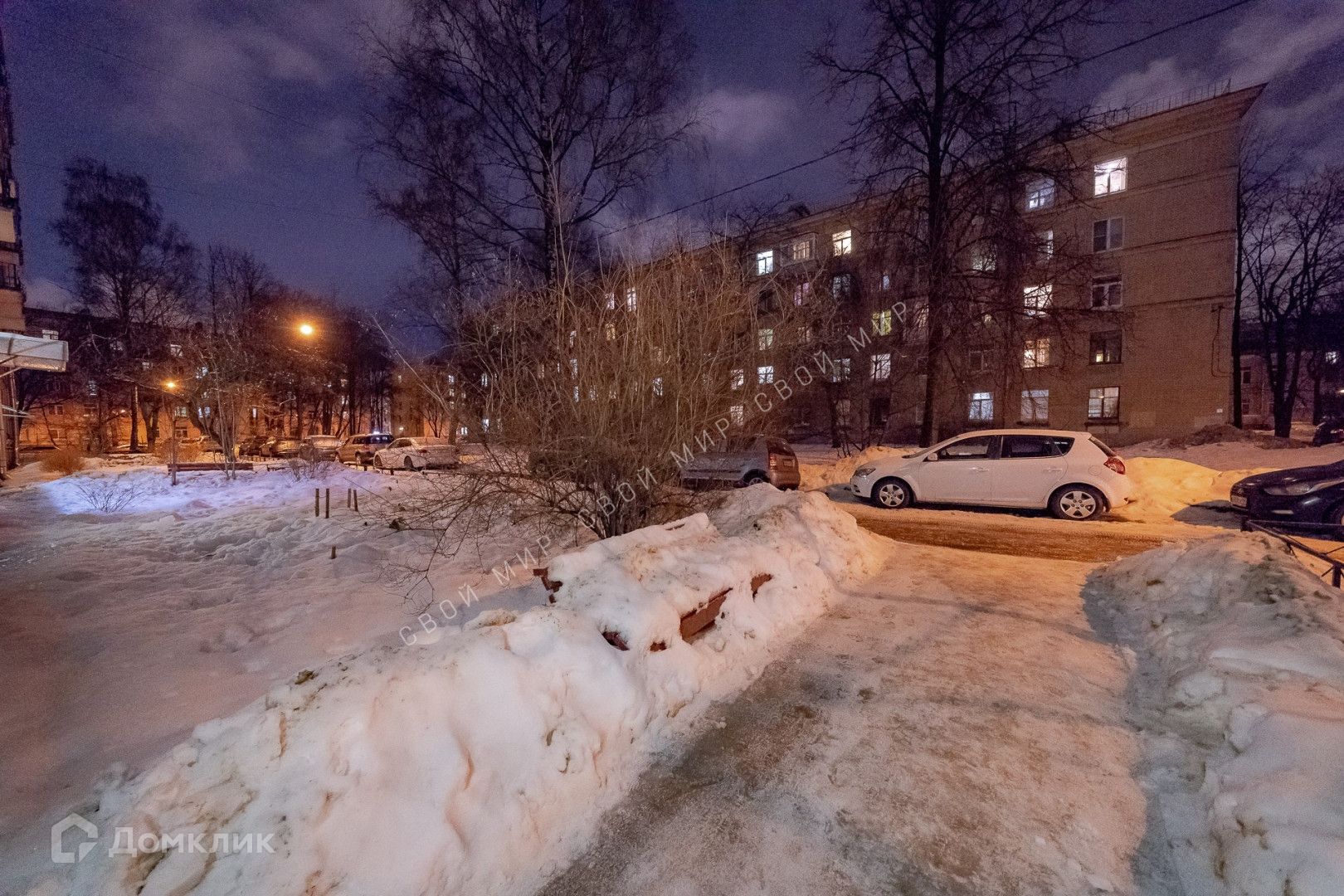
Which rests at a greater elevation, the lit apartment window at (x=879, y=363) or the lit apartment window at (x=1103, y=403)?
the lit apartment window at (x=879, y=363)

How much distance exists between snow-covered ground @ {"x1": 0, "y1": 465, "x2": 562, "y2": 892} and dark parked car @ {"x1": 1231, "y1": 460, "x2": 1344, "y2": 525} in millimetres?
10938

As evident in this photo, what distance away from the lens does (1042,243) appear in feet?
46.2

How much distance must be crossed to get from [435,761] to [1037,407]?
102ft

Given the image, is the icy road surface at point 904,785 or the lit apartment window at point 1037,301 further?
the lit apartment window at point 1037,301

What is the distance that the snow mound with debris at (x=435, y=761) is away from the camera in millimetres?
1822

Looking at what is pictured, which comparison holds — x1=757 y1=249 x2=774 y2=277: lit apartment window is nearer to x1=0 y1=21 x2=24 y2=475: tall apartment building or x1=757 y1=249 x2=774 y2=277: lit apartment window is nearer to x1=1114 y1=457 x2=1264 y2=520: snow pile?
x1=1114 y1=457 x2=1264 y2=520: snow pile

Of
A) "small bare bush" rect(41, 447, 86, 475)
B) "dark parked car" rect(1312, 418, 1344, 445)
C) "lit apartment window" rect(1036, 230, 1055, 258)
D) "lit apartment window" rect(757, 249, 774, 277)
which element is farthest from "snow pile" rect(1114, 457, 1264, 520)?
"small bare bush" rect(41, 447, 86, 475)

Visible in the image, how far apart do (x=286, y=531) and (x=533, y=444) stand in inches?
273

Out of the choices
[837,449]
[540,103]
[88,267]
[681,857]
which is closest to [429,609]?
[681,857]

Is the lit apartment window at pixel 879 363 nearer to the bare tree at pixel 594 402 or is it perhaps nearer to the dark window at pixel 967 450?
the dark window at pixel 967 450

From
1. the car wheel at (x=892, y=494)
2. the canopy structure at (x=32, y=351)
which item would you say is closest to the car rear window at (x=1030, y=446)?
the car wheel at (x=892, y=494)

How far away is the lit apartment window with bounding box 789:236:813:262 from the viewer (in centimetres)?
2576

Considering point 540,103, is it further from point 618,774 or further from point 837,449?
point 837,449

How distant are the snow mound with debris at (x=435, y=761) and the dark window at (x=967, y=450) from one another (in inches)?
335
